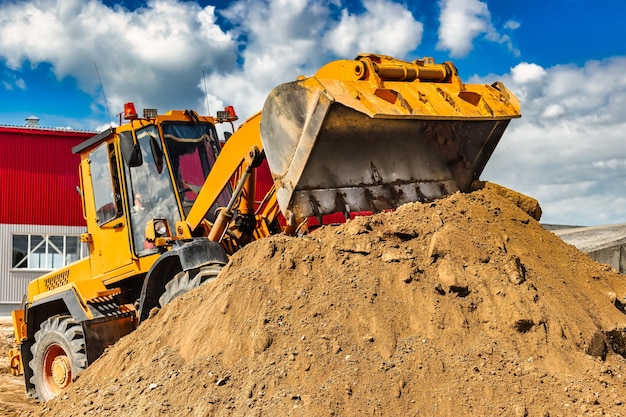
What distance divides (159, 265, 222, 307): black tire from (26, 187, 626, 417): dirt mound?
0.93 ft

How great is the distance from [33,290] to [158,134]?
399 cm

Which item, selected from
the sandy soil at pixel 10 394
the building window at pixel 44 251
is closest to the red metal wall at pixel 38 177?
the building window at pixel 44 251

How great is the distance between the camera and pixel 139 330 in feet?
19.2

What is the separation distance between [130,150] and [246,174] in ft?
4.86

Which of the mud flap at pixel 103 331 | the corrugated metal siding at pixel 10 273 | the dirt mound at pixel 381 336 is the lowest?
the dirt mound at pixel 381 336

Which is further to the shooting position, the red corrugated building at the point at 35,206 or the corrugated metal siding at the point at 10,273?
Result: the red corrugated building at the point at 35,206

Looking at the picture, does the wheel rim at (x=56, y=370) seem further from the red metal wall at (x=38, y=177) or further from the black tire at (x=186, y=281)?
the red metal wall at (x=38, y=177)

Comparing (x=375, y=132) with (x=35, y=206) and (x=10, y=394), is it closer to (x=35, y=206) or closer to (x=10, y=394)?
(x=10, y=394)

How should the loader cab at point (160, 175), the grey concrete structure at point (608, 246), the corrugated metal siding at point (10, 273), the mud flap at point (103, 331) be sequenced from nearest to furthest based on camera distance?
the mud flap at point (103, 331)
the loader cab at point (160, 175)
the grey concrete structure at point (608, 246)
the corrugated metal siding at point (10, 273)

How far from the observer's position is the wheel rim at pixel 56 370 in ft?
24.9

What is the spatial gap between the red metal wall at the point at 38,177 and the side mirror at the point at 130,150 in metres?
14.6

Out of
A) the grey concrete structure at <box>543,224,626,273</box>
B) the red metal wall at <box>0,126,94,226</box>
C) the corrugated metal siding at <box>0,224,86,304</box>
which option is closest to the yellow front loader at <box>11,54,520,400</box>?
the grey concrete structure at <box>543,224,626,273</box>

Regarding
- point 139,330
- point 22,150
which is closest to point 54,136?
point 22,150

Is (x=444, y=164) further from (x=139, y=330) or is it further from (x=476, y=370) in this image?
(x=139, y=330)
